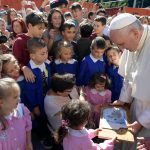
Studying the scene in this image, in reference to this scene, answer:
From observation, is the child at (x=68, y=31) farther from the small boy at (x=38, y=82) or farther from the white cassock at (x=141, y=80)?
the white cassock at (x=141, y=80)

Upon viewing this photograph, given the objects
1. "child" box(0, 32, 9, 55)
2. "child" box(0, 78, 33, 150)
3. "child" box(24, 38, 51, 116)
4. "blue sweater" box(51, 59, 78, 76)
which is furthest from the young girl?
"child" box(0, 78, 33, 150)

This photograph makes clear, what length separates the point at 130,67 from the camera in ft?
11.7

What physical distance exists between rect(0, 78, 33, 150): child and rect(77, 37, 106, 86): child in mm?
1628

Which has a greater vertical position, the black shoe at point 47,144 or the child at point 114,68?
the child at point 114,68

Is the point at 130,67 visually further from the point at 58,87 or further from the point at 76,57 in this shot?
the point at 76,57

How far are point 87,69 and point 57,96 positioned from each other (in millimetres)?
874

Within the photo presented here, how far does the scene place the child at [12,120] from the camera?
2.76 metres

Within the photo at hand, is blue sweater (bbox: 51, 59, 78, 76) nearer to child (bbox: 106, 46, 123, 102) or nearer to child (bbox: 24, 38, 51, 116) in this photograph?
child (bbox: 24, 38, 51, 116)

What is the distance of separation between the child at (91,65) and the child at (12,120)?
1628mm

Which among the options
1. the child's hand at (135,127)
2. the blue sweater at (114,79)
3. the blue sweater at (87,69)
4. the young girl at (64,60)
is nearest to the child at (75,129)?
the child's hand at (135,127)

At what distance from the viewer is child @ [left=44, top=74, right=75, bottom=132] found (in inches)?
152

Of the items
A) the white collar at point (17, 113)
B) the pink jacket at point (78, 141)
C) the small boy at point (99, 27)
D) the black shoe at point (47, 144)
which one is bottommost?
the black shoe at point (47, 144)

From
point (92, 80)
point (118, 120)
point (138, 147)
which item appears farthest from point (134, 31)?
point (92, 80)

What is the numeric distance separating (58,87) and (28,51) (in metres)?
0.65
